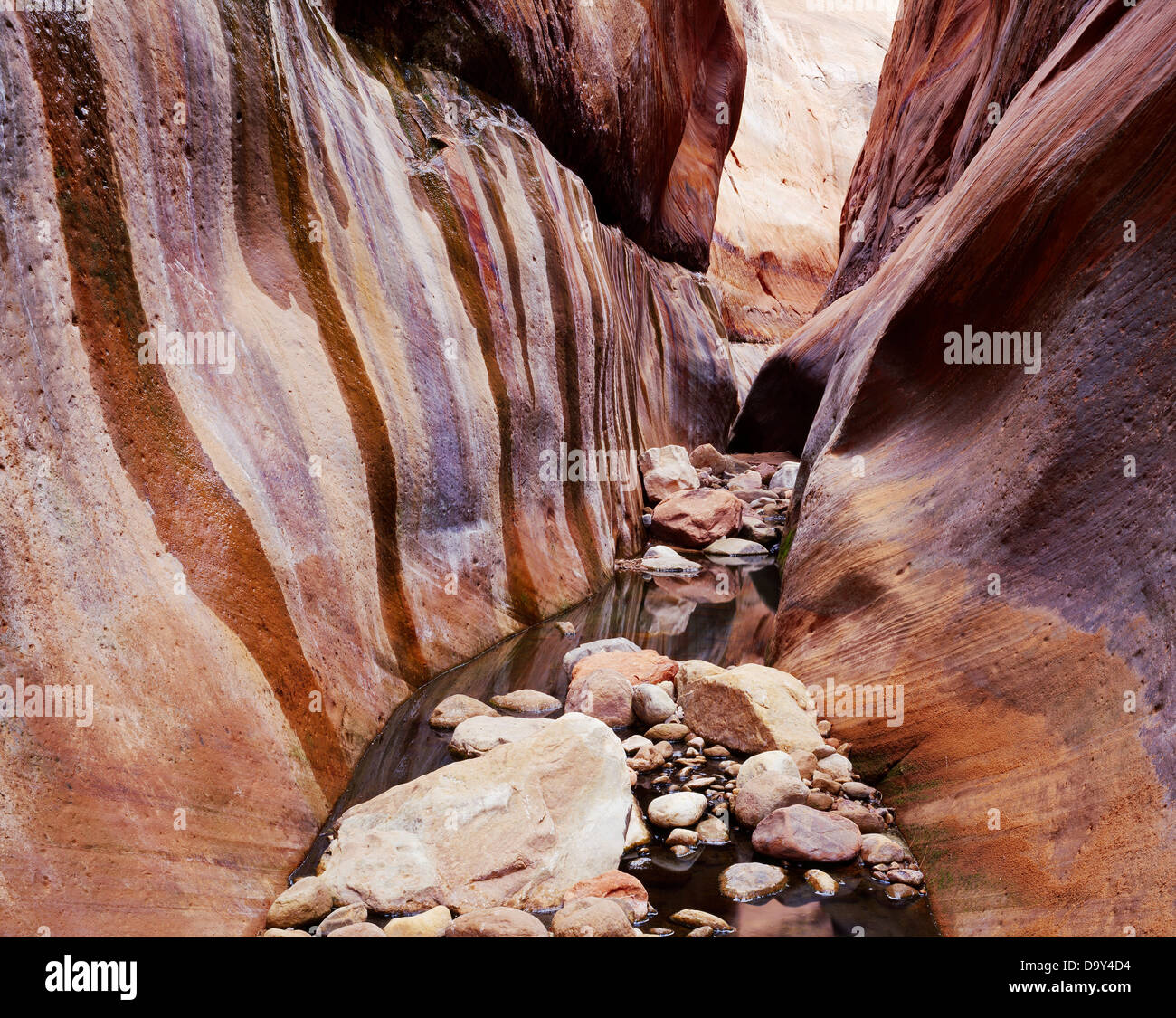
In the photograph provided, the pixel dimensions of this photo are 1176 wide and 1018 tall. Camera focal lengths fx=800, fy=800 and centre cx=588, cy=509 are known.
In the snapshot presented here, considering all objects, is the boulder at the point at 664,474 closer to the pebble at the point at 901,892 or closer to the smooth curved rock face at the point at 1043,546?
the smooth curved rock face at the point at 1043,546

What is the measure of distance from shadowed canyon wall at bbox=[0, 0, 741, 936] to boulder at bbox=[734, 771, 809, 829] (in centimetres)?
132

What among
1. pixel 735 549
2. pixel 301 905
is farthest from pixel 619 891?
pixel 735 549

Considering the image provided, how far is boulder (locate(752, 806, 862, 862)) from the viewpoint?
88.9 inches

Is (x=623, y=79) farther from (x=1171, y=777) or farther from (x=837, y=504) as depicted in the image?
(x=1171, y=777)

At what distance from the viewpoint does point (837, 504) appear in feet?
12.9

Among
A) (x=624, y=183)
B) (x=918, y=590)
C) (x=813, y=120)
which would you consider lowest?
(x=918, y=590)

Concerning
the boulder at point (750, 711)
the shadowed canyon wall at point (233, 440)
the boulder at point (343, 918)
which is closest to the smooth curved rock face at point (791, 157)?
the shadowed canyon wall at point (233, 440)

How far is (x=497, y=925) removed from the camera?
1.81 metres

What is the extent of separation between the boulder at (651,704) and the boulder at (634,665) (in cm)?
16

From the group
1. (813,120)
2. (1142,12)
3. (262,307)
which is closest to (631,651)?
(262,307)

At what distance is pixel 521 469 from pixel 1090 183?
10.8 feet

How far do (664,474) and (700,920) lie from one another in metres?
6.33

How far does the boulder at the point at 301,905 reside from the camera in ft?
6.41

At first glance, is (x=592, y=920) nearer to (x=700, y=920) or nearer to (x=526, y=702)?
(x=700, y=920)
